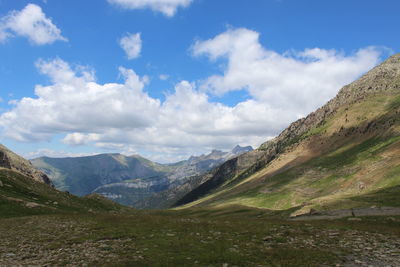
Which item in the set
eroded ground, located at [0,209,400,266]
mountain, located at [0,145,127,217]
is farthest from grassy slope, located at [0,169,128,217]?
eroded ground, located at [0,209,400,266]

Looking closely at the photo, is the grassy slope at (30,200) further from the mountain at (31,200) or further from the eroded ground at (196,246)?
the eroded ground at (196,246)

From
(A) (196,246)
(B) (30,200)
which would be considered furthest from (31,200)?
(A) (196,246)

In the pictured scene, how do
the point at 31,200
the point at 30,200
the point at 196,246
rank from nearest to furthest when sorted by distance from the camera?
the point at 196,246 < the point at 30,200 < the point at 31,200

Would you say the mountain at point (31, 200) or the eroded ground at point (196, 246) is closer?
the eroded ground at point (196, 246)

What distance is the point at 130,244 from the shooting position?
964 inches

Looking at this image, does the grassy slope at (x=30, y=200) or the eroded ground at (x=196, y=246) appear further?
the grassy slope at (x=30, y=200)

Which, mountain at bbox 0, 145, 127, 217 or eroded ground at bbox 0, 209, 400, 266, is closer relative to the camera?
eroded ground at bbox 0, 209, 400, 266

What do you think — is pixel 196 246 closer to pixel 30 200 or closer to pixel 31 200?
pixel 30 200

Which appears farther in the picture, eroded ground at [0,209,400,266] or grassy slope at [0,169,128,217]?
grassy slope at [0,169,128,217]

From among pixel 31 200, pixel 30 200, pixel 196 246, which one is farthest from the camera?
pixel 31 200

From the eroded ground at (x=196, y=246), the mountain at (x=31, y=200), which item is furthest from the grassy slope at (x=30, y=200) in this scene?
the eroded ground at (x=196, y=246)

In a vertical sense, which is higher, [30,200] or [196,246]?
[30,200]

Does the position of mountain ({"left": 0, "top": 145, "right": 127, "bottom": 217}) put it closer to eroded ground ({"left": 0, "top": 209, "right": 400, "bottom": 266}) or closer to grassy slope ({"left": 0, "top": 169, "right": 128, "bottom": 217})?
grassy slope ({"left": 0, "top": 169, "right": 128, "bottom": 217})

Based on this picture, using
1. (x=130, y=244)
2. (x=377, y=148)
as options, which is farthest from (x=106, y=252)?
(x=377, y=148)
